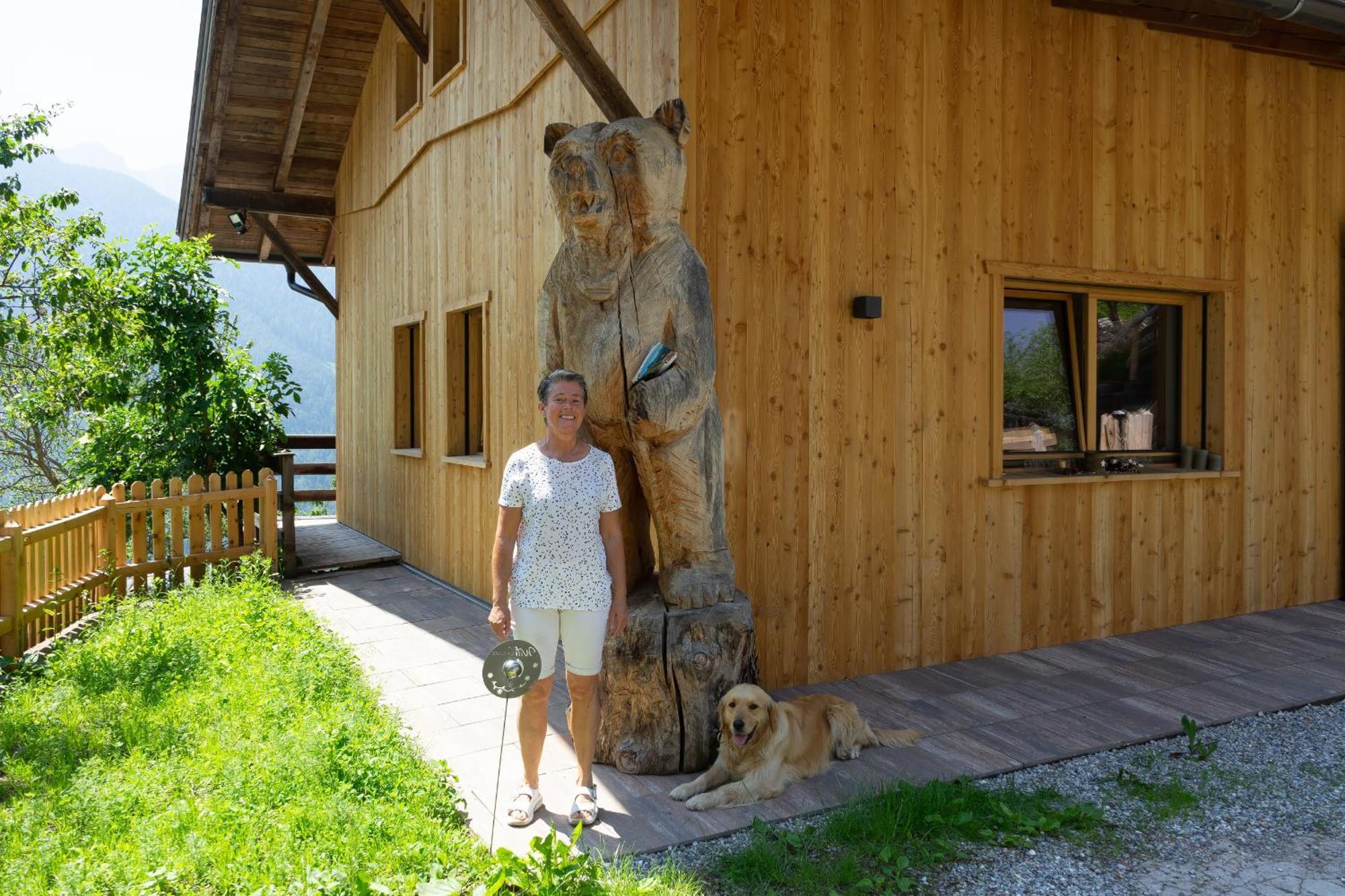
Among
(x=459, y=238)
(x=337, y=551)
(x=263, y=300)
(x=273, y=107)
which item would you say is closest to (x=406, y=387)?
(x=337, y=551)

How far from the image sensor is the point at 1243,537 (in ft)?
21.8

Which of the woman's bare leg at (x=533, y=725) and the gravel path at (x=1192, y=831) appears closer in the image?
the gravel path at (x=1192, y=831)

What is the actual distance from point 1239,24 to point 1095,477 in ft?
9.63

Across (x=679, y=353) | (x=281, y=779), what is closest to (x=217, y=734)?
(x=281, y=779)

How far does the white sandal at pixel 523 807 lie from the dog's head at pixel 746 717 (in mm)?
729

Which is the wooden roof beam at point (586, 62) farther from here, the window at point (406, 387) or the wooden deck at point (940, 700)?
the window at point (406, 387)

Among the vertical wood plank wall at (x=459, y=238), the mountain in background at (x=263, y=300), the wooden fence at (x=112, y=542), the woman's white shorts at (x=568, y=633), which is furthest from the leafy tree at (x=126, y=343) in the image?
the mountain in background at (x=263, y=300)

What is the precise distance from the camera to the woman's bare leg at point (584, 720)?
10.9 ft

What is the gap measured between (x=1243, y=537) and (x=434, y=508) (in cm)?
636

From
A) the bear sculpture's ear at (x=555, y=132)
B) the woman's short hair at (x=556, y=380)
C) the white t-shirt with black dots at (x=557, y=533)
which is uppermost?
the bear sculpture's ear at (x=555, y=132)

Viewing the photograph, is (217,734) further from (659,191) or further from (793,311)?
(793,311)

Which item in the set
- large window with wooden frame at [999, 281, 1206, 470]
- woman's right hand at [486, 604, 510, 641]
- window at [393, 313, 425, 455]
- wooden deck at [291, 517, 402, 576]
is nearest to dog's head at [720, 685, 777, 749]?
woman's right hand at [486, 604, 510, 641]

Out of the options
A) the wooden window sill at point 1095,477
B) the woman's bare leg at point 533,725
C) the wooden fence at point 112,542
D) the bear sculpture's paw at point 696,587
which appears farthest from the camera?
the wooden window sill at point 1095,477

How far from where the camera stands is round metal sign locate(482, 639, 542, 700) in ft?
9.74
